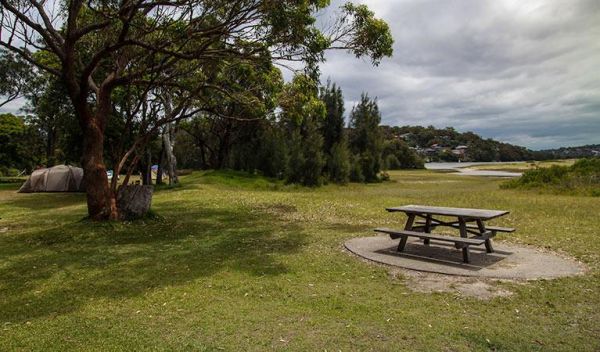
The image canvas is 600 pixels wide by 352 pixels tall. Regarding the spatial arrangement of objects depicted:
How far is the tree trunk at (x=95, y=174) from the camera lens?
40.3 feet

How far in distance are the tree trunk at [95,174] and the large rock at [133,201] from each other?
61cm

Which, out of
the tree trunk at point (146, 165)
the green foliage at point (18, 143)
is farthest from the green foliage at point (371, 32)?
the green foliage at point (18, 143)

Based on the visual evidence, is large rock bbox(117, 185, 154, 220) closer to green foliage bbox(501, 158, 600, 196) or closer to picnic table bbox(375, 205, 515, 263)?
picnic table bbox(375, 205, 515, 263)

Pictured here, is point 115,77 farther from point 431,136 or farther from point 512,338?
point 431,136

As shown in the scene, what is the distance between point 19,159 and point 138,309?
48.7 meters

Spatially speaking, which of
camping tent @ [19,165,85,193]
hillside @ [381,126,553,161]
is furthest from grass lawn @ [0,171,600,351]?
hillside @ [381,126,553,161]

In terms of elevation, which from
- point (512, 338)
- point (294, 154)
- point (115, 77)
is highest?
point (115, 77)

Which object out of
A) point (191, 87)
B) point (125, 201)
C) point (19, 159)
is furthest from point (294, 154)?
point (19, 159)

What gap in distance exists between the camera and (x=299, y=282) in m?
6.91

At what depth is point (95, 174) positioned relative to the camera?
12305 mm

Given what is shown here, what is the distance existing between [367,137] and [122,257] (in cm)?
3209

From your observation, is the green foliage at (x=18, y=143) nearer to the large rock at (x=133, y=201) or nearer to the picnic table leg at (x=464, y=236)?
the large rock at (x=133, y=201)

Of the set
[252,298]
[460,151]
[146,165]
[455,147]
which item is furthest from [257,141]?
[455,147]

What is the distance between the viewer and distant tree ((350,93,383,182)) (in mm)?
38531
